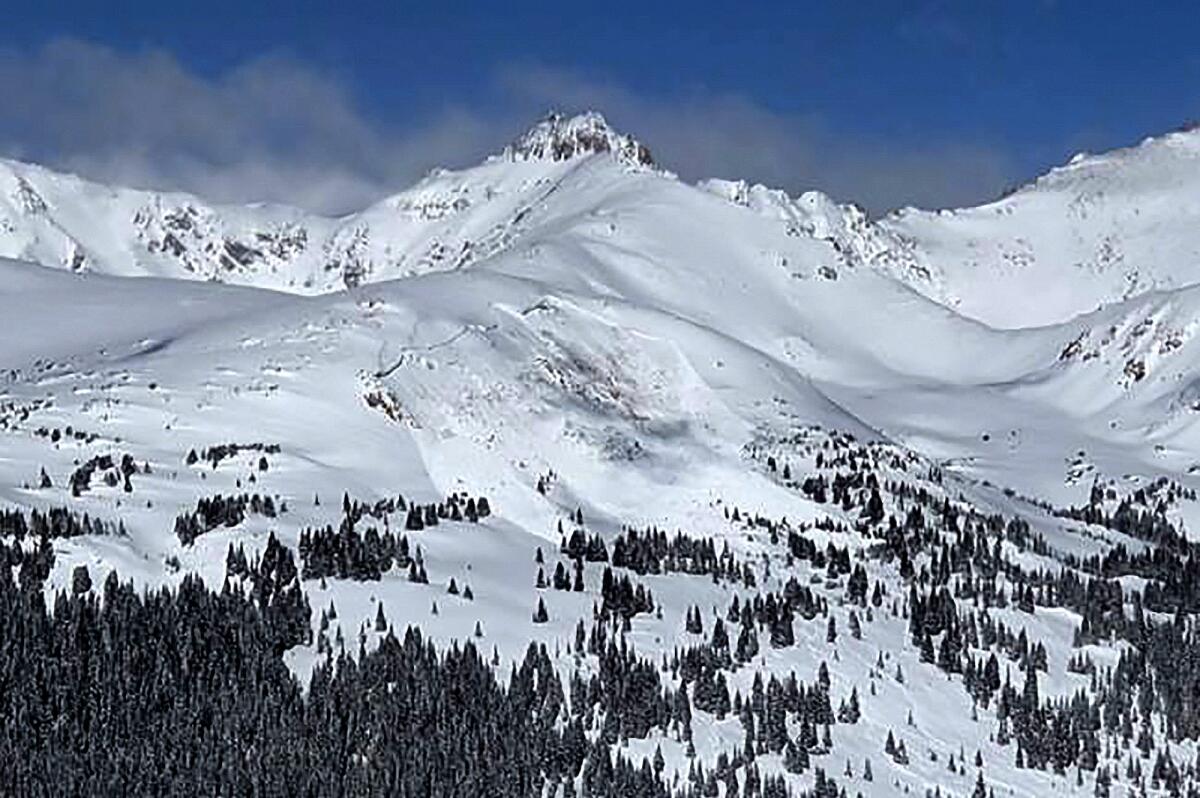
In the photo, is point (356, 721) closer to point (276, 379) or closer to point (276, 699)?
point (276, 699)

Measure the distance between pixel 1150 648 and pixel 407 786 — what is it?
75.8 metres

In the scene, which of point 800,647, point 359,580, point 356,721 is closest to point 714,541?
point 800,647

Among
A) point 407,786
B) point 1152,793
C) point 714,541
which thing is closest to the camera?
point 407,786

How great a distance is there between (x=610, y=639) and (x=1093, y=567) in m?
73.0

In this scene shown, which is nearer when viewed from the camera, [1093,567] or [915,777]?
[915,777]

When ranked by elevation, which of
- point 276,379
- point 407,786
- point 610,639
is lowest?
point 407,786

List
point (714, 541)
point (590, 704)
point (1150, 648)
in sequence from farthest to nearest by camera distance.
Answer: point (714, 541) → point (1150, 648) → point (590, 704)

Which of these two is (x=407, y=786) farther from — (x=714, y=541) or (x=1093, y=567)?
(x=1093, y=567)

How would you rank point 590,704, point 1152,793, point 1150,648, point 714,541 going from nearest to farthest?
point 590,704 < point 1152,793 < point 1150,648 < point 714,541

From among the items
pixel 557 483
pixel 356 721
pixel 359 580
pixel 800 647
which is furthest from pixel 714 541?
pixel 356 721

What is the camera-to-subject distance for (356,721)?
117188 mm

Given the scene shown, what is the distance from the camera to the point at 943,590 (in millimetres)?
165750

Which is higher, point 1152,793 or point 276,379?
point 276,379

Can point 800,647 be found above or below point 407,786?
above
